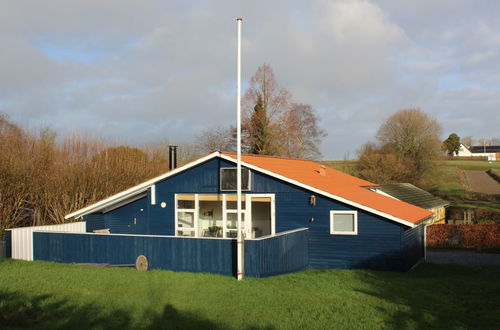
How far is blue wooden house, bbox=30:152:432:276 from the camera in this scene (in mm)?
14539

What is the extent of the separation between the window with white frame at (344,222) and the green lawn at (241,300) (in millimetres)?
1710

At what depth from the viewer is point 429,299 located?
1094 centimetres

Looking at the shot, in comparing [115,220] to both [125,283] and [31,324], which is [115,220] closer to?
[125,283]

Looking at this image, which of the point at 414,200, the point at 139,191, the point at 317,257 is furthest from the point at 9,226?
the point at 414,200

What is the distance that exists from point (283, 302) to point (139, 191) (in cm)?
1045

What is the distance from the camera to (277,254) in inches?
571

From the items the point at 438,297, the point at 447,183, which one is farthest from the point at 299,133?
the point at 438,297

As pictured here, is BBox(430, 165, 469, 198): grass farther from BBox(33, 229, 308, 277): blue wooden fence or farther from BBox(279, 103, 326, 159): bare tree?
BBox(33, 229, 308, 277): blue wooden fence

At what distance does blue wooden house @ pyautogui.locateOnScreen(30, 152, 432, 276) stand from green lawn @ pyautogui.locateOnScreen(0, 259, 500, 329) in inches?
34.0

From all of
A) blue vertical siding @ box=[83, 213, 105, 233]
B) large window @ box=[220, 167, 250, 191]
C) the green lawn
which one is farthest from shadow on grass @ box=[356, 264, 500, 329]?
blue vertical siding @ box=[83, 213, 105, 233]

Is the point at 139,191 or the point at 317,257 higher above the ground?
the point at 139,191

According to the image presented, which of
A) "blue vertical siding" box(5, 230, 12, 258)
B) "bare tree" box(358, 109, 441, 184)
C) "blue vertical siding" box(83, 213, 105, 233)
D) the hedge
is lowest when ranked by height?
the hedge

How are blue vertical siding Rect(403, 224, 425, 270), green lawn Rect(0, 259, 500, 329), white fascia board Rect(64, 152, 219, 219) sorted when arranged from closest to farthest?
1. green lawn Rect(0, 259, 500, 329)
2. blue vertical siding Rect(403, 224, 425, 270)
3. white fascia board Rect(64, 152, 219, 219)

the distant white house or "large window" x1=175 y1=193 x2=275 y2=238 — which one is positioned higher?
the distant white house
